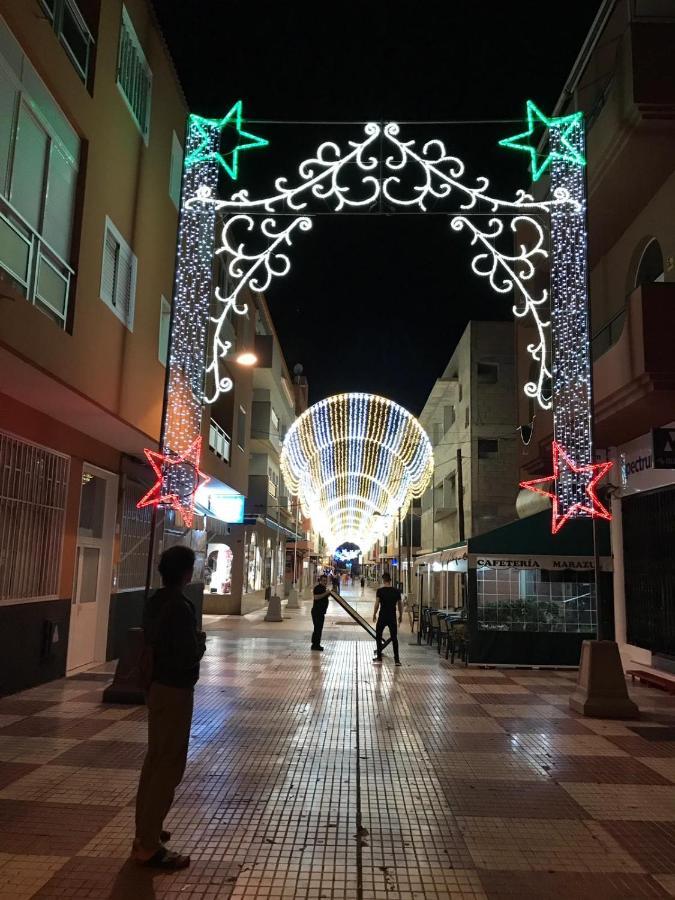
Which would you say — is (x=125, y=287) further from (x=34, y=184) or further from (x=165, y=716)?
(x=165, y=716)

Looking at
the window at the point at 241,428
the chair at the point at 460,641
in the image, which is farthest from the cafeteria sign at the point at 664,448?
the window at the point at 241,428

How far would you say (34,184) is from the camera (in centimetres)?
916

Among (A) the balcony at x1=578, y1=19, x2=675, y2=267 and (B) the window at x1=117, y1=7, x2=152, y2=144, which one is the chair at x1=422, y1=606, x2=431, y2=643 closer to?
(A) the balcony at x1=578, y1=19, x2=675, y2=267

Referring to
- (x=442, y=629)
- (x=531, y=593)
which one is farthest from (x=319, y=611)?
(x=531, y=593)

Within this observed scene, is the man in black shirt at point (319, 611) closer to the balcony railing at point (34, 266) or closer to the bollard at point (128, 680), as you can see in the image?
the bollard at point (128, 680)

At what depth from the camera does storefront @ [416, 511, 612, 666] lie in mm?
14297

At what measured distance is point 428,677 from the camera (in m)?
12.6

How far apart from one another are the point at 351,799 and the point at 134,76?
12.3m

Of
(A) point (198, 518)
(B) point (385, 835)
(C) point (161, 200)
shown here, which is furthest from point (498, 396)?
(B) point (385, 835)

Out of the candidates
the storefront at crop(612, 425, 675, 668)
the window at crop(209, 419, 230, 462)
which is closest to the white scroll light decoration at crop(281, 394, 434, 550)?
the window at crop(209, 419, 230, 462)

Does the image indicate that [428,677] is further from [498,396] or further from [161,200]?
[498,396]

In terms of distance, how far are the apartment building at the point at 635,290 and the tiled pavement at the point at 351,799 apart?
131 inches

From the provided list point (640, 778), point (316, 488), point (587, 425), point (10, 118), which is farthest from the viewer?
point (316, 488)

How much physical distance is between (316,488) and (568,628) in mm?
18278
